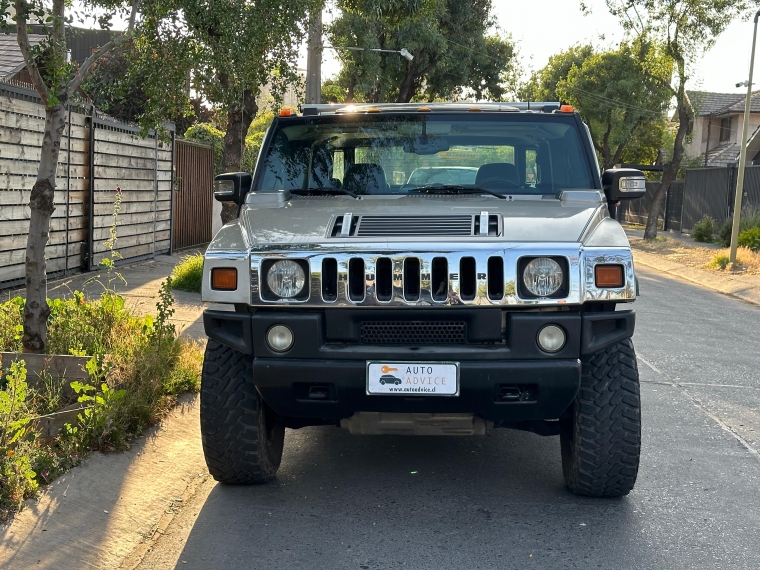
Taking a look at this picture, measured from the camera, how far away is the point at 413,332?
4.51m

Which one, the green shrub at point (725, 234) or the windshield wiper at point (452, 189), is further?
the green shrub at point (725, 234)

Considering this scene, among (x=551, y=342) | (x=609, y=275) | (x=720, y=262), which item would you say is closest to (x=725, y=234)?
(x=720, y=262)

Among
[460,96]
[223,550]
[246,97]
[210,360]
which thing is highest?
[460,96]

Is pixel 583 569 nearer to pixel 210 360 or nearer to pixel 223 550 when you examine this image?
pixel 223 550

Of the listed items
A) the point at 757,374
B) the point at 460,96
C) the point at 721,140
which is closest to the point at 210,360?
the point at 757,374

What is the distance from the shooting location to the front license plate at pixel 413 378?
14.4 ft

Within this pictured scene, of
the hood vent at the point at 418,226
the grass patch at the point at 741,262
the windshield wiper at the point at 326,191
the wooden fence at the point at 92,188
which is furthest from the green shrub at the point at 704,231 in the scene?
the hood vent at the point at 418,226

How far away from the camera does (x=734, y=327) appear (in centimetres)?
1228

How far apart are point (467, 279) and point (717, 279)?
52.4ft

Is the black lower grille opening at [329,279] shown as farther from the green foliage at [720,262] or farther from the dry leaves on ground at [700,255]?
the green foliage at [720,262]

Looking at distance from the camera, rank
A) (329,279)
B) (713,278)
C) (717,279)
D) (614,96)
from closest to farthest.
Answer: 1. (329,279)
2. (717,279)
3. (713,278)
4. (614,96)

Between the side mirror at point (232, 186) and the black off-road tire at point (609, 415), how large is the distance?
89.0 inches

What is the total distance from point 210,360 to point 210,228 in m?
16.1

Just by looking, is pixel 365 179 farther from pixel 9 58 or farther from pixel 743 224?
pixel 743 224
